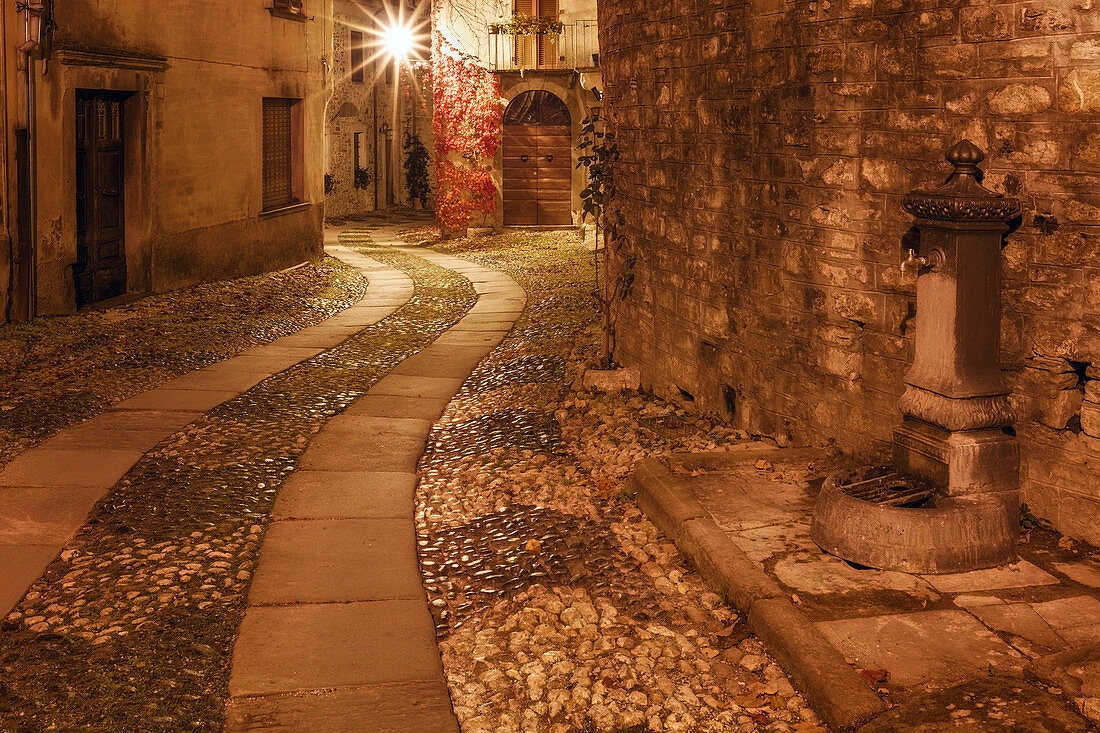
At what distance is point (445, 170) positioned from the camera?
18.4 m

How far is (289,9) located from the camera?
13.9m

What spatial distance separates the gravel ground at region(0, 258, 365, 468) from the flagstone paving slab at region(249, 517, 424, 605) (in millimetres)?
2078

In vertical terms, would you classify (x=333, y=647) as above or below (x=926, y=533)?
below

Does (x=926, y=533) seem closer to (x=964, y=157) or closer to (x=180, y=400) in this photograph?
(x=964, y=157)

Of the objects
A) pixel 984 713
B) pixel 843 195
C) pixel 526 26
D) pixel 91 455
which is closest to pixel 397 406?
pixel 91 455

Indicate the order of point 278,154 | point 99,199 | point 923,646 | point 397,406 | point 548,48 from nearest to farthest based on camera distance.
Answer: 1. point 923,646
2. point 397,406
3. point 99,199
4. point 278,154
5. point 548,48

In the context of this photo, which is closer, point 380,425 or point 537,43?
point 380,425

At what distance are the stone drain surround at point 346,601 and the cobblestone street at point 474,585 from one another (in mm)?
82

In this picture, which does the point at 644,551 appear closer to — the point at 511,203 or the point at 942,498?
the point at 942,498

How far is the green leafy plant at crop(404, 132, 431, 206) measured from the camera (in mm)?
25109

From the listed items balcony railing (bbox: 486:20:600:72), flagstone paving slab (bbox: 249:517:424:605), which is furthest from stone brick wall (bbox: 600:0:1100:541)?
balcony railing (bbox: 486:20:600:72)

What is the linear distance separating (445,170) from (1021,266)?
15.1m

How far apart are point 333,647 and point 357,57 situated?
21670mm

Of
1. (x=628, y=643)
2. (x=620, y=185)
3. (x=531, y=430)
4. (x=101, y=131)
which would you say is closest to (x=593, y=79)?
(x=101, y=131)
